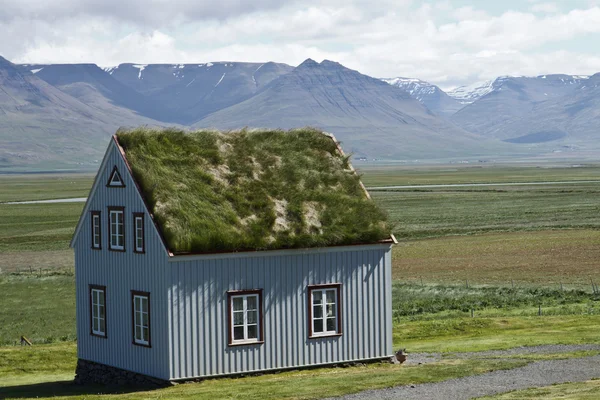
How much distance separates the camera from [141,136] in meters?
36.9

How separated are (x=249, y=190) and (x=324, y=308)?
186 inches

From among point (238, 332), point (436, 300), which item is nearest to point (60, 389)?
point (238, 332)

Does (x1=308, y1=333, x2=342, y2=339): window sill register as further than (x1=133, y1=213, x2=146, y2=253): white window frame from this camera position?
Yes

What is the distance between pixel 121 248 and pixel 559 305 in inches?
994

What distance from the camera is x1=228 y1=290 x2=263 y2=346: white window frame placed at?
113ft

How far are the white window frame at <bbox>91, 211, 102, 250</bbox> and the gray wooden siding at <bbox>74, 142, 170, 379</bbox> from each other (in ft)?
0.70

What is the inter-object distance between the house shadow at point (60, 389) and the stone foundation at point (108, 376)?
0.15 metres

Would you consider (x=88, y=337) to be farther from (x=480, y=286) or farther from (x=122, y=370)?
(x=480, y=286)

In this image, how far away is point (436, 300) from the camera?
5756cm

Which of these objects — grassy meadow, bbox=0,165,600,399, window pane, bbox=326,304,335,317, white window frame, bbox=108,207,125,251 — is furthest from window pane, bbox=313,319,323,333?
white window frame, bbox=108,207,125,251

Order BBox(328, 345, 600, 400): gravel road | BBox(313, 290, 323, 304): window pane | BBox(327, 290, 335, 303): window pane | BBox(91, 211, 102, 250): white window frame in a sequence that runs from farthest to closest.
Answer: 1. BBox(91, 211, 102, 250): white window frame
2. BBox(327, 290, 335, 303): window pane
3. BBox(313, 290, 323, 304): window pane
4. BBox(328, 345, 600, 400): gravel road

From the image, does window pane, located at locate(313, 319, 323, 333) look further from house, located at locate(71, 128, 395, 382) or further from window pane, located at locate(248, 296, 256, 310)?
window pane, located at locate(248, 296, 256, 310)

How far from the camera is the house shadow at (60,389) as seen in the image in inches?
1404

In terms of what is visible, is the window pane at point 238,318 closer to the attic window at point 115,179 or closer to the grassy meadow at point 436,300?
the grassy meadow at point 436,300
